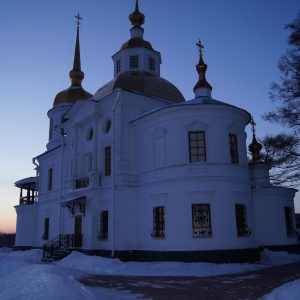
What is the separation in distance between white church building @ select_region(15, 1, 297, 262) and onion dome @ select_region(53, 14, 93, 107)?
22.6ft

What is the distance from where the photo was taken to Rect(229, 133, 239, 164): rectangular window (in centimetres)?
1720

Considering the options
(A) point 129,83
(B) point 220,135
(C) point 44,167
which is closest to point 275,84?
(B) point 220,135

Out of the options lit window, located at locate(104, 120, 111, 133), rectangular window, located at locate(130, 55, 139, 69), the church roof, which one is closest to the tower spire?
the church roof

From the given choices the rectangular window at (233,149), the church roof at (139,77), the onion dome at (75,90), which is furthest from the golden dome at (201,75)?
the onion dome at (75,90)

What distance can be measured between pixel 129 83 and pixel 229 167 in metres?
8.14

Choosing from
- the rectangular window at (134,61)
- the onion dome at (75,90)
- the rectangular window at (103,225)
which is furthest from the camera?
the onion dome at (75,90)

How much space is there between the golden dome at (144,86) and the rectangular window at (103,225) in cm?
711

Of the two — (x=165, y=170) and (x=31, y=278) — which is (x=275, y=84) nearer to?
(x=165, y=170)

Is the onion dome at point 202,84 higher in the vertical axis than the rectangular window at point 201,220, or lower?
higher

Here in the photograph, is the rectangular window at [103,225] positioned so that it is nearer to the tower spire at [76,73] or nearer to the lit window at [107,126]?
the lit window at [107,126]

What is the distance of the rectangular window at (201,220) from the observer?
15.6 metres

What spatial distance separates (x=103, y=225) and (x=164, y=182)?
463 centimetres

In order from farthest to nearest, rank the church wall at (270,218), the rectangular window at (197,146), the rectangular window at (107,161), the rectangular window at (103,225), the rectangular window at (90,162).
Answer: the rectangular window at (90,162), the rectangular window at (107,161), the church wall at (270,218), the rectangular window at (103,225), the rectangular window at (197,146)

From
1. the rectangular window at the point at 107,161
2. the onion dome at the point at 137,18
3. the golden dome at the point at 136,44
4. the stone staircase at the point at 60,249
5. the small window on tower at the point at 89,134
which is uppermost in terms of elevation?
the onion dome at the point at 137,18
